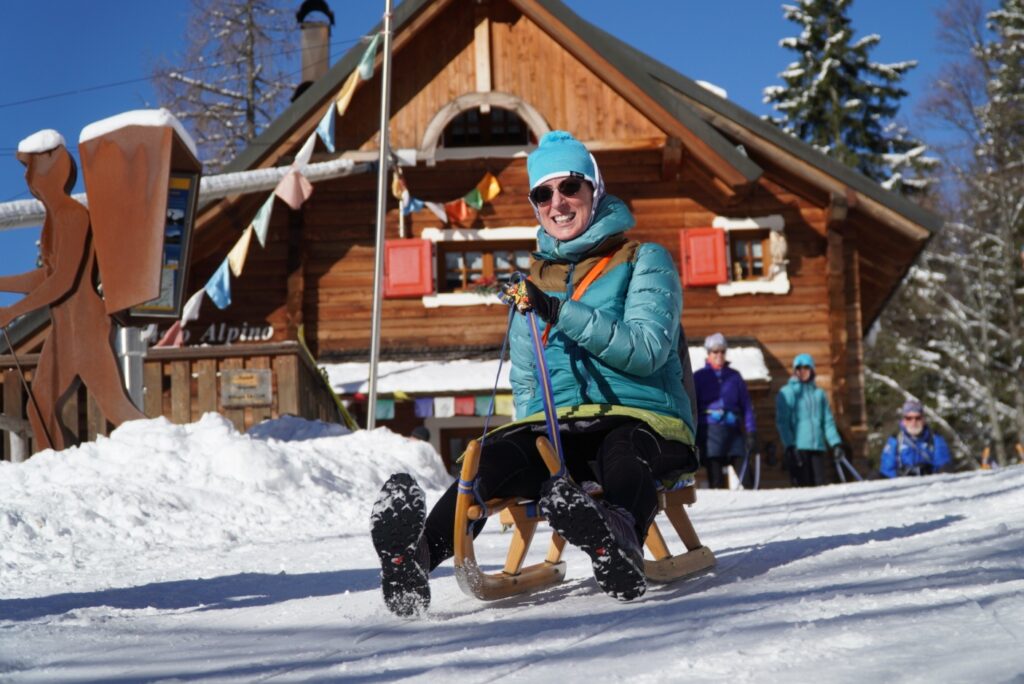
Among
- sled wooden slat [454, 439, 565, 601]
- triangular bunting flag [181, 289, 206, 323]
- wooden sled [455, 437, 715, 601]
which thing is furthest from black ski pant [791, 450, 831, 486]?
sled wooden slat [454, 439, 565, 601]

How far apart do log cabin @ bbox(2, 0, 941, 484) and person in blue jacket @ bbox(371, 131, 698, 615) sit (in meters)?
10.1

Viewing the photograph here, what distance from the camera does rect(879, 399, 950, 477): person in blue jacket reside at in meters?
11.5

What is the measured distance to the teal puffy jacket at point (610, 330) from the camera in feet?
11.5

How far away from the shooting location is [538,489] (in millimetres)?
3592

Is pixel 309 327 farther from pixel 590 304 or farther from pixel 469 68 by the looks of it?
pixel 590 304

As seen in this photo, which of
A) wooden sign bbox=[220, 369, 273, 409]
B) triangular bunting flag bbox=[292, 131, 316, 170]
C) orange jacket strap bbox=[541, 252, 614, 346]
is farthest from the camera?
triangular bunting flag bbox=[292, 131, 316, 170]

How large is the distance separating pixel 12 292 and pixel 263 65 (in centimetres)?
1934

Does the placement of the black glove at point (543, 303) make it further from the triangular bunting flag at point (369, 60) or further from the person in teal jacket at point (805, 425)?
the triangular bunting flag at point (369, 60)

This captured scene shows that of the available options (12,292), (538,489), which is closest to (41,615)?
(538,489)

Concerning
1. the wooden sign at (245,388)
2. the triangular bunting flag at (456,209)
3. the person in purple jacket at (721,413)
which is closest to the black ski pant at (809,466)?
the person in purple jacket at (721,413)

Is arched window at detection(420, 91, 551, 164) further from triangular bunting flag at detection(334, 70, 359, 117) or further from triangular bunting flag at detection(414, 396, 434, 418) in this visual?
triangular bunting flag at detection(414, 396, 434, 418)

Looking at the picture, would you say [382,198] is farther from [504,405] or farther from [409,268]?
[504,405]

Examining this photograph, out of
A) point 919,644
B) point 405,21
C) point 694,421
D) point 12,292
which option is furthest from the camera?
point 405,21

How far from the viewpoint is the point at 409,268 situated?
1464 centimetres
